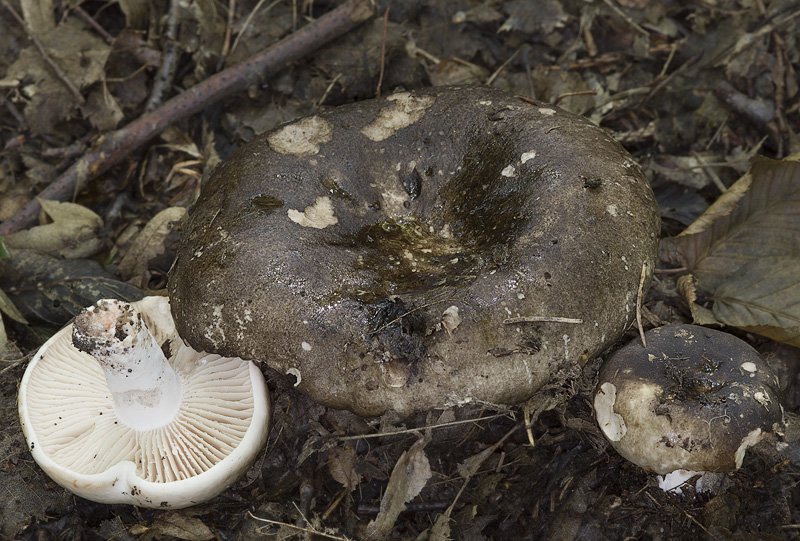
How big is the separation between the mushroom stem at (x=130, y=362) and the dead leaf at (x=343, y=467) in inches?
27.9

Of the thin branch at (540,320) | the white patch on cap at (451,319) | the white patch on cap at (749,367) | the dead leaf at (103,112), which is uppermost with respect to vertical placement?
the dead leaf at (103,112)

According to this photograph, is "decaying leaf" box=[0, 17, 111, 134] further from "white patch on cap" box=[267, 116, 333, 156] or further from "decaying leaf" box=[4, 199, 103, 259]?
"white patch on cap" box=[267, 116, 333, 156]

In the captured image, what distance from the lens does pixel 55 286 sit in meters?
3.31

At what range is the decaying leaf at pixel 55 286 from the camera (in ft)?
10.7

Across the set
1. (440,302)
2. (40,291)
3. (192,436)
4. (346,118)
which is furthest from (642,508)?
(40,291)

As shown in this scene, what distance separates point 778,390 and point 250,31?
3.63m

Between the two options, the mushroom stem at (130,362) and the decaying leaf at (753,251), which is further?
the decaying leaf at (753,251)

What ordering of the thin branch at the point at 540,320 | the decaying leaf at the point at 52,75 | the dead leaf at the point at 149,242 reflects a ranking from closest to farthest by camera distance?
the thin branch at the point at 540,320
the dead leaf at the point at 149,242
the decaying leaf at the point at 52,75

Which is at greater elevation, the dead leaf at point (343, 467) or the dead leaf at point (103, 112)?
the dead leaf at point (103, 112)

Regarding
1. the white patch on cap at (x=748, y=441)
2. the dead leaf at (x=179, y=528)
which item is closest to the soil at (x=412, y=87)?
the dead leaf at (x=179, y=528)

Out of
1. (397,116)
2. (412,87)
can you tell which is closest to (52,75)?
(412,87)

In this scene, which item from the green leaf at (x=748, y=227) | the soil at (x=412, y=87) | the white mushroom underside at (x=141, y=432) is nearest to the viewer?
the white mushroom underside at (x=141, y=432)

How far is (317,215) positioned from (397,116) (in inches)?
27.3

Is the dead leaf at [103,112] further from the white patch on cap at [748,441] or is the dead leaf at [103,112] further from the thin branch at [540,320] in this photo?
the white patch on cap at [748,441]
